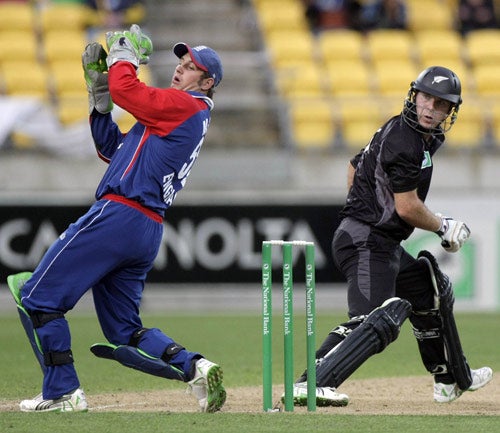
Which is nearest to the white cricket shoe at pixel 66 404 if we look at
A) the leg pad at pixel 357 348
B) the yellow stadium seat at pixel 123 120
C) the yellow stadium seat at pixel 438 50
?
the leg pad at pixel 357 348

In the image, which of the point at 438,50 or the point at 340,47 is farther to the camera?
the point at 438,50

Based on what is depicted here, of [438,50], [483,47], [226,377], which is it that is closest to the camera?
[226,377]

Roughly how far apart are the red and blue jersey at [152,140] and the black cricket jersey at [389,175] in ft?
3.68

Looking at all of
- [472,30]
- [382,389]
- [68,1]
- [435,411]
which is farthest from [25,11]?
[435,411]

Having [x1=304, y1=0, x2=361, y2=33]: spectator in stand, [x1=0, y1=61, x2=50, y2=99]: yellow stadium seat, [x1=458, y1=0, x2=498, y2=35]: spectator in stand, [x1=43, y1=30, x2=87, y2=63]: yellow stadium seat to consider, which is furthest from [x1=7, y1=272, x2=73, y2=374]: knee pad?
[x1=458, y1=0, x2=498, y2=35]: spectator in stand

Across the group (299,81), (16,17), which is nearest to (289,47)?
(299,81)

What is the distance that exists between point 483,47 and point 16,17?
271 inches

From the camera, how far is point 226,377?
9.24 meters

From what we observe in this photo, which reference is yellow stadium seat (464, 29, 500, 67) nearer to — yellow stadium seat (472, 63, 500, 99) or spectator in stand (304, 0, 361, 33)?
yellow stadium seat (472, 63, 500, 99)

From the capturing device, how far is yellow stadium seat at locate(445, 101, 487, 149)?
16.0 meters

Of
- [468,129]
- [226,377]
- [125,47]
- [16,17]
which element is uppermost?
[125,47]

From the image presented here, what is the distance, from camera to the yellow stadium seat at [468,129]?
16.0 metres

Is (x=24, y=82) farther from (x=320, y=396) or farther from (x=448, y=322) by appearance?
(x=320, y=396)

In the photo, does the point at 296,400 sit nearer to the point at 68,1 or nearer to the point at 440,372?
the point at 440,372
